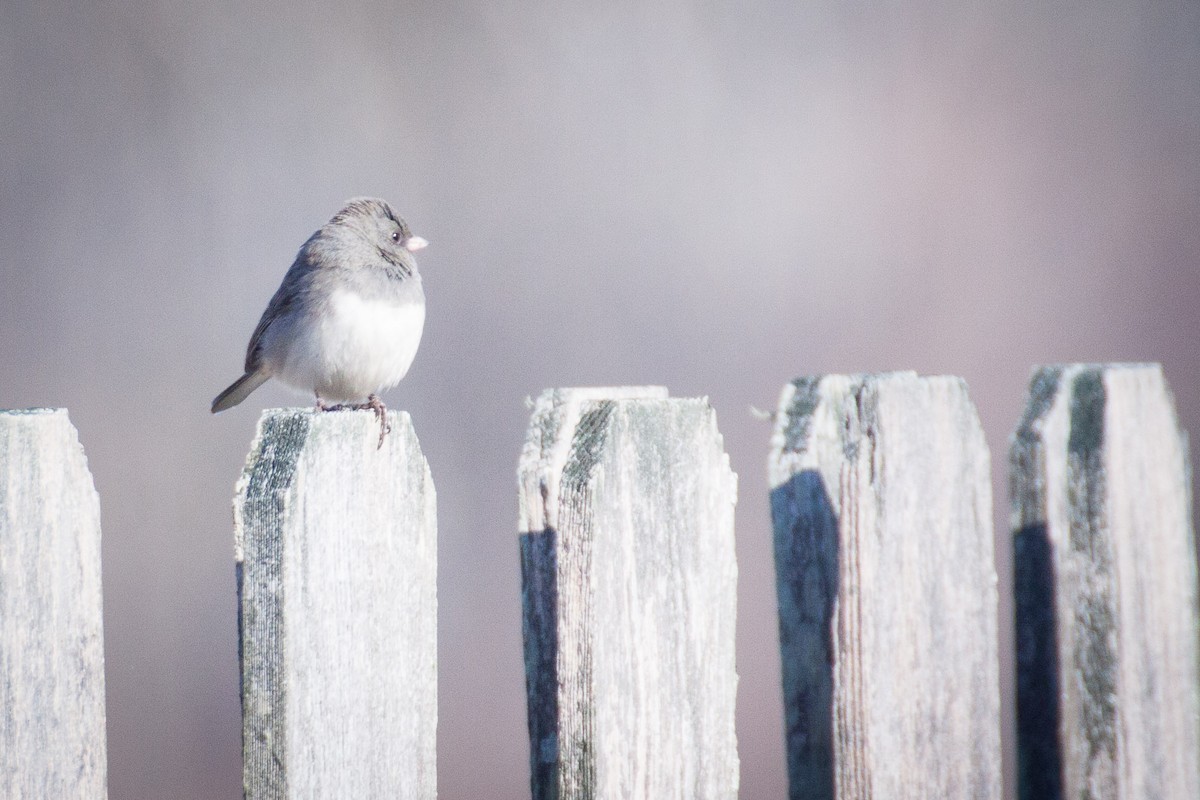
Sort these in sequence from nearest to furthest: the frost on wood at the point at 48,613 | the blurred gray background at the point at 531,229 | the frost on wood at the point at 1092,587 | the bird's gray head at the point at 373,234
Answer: the frost on wood at the point at 48,613 → the frost on wood at the point at 1092,587 → the bird's gray head at the point at 373,234 → the blurred gray background at the point at 531,229

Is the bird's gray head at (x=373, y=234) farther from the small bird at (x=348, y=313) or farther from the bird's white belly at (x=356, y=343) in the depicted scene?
the bird's white belly at (x=356, y=343)

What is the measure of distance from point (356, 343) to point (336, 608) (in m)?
1.79

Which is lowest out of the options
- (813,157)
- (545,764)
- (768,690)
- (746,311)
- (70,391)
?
(768,690)

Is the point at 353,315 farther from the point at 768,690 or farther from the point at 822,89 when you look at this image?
the point at 822,89

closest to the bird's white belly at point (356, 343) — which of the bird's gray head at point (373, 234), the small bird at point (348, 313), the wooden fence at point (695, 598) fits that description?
the small bird at point (348, 313)

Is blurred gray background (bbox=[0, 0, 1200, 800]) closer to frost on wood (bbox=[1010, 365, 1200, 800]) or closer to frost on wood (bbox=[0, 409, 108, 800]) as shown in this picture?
frost on wood (bbox=[1010, 365, 1200, 800])

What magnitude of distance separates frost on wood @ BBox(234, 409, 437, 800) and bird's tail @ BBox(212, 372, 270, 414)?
2010 millimetres

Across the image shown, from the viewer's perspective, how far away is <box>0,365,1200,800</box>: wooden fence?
4.70 ft

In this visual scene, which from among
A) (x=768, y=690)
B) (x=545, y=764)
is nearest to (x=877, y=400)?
(x=545, y=764)

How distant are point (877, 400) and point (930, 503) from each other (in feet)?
0.60

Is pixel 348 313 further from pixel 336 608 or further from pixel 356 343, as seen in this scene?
pixel 336 608

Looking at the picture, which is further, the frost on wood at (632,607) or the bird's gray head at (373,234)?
the bird's gray head at (373,234)

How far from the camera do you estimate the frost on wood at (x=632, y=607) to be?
1.50 meters

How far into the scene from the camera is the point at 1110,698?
1885mm
